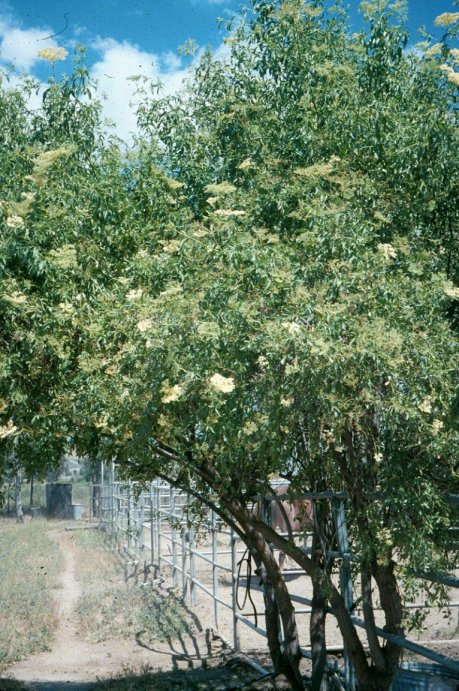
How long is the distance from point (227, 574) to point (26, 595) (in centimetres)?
505

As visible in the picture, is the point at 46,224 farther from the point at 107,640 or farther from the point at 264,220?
the point at 107,640

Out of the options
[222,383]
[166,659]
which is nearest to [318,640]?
[222,383]

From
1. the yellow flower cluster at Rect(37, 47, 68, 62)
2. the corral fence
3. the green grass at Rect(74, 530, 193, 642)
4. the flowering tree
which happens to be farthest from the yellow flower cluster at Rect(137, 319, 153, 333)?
the green grass at Rect(74, 530, 193, 642)

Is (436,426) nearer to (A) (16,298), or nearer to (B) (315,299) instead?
(B) (315,299)

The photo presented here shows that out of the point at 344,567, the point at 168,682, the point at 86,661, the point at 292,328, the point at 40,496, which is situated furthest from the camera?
the point at 40,496

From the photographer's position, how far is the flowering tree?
548cm

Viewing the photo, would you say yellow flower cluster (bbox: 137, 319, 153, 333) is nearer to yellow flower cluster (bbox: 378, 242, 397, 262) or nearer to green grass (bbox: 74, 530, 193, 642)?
yellow flower cluster (bbox: 378, 242, 397, 262)

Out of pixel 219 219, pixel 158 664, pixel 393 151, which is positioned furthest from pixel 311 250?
pixel 158 664

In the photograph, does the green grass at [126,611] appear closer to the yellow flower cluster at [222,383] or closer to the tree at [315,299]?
the tree at [315,299]

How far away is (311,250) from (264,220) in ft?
4.84

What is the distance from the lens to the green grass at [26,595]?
1393cm

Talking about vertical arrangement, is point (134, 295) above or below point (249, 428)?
above

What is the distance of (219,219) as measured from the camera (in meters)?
6.52

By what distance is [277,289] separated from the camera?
5.84 metres
